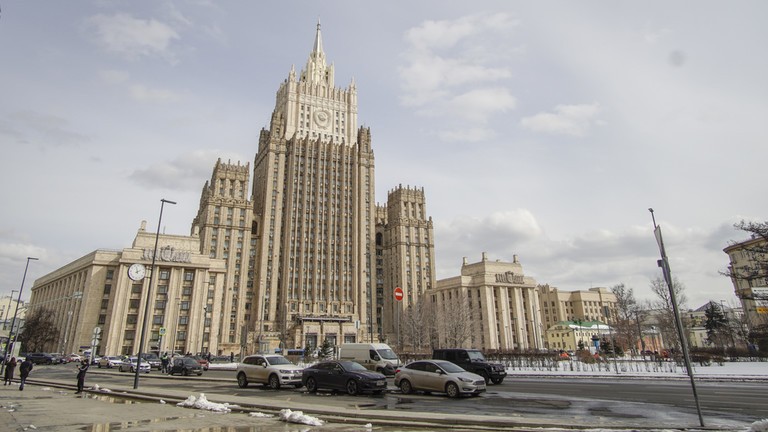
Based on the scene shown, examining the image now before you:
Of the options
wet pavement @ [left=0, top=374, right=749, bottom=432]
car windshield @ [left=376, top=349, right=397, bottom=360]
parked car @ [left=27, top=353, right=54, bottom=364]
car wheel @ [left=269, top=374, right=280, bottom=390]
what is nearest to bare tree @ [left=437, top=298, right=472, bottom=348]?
car windshield @ [left=376, top=349, right=397, bottom=360]

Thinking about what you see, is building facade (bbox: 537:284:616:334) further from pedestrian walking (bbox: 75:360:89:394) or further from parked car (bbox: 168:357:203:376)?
pedestrian walking (bbox: 75:360:89:394)

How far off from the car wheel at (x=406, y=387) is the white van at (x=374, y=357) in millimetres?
8058

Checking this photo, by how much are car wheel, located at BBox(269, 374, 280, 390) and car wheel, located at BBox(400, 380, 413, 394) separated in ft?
22.9

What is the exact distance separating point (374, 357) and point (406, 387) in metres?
8.98

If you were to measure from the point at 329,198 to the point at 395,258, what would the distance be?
26902 mm

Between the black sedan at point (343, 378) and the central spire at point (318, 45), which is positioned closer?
the black sedan at point (343, 378)

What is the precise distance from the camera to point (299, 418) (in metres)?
12.8

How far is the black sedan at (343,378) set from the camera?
20.1 metres

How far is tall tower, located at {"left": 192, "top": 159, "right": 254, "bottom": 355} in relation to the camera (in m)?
97.2

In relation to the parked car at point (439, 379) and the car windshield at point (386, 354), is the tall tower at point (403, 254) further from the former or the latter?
the parked car at point (439, 379)

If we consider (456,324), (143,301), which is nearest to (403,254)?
(456,324)

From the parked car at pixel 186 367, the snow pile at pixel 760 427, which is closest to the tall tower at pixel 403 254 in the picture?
the parked car at pixel 186 367

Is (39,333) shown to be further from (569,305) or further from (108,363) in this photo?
(569,305)

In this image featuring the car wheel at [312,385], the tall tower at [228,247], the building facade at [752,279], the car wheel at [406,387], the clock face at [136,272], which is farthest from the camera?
the tall tower at [228,247]
